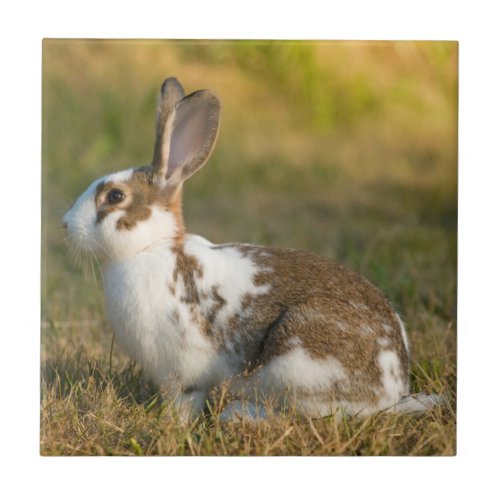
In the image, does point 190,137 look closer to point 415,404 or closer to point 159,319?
point 159,319

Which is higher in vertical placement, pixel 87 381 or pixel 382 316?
pixel 382 316

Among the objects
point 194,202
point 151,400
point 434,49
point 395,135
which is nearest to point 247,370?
point 151,400

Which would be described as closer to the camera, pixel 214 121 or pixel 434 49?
pixel 214 121

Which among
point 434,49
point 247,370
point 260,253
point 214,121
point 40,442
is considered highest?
point 434,49

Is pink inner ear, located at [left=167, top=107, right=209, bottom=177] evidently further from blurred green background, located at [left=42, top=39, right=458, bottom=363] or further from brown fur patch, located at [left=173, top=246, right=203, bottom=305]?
blurred green background, located at [left=42, top=39, right=458, bottom=363]

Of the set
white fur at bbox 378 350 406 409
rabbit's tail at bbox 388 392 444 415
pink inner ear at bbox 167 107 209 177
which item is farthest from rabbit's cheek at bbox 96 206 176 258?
rabbit's tail at bbox 388 392 444 415

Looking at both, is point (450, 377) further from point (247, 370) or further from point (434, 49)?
point (434, 49)

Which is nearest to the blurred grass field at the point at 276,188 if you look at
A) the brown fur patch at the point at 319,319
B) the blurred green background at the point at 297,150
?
the blurred green background at the point at 297,150

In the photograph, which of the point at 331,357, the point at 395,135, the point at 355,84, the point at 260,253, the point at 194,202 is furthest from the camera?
the point at 194,202
